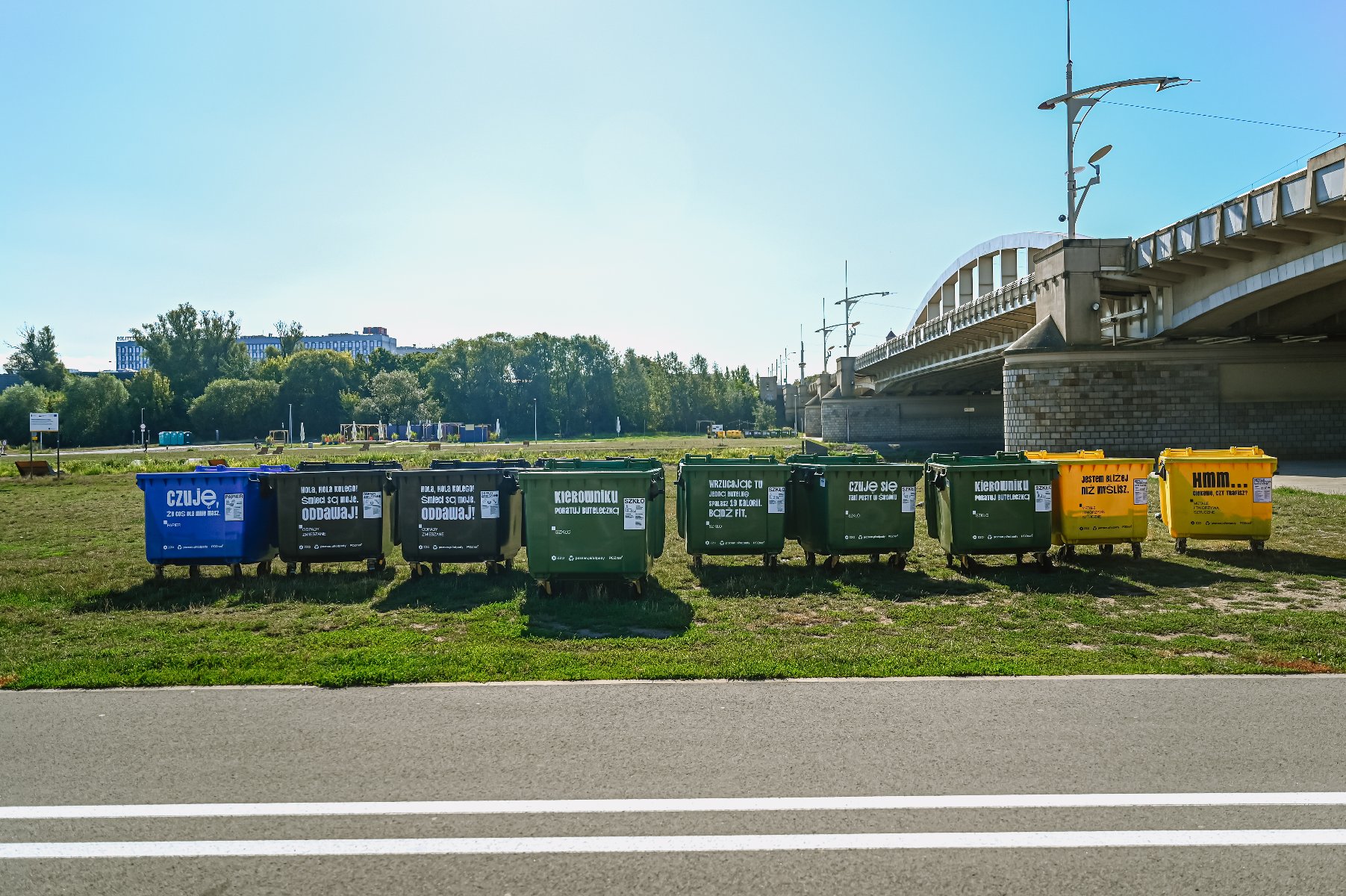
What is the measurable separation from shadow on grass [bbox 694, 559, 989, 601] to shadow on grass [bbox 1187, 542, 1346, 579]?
151 inches

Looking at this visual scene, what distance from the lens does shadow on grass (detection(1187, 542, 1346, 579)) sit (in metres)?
10.4

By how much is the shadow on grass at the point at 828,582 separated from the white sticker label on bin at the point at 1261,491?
180 inches

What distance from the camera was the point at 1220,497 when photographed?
11.6 meters

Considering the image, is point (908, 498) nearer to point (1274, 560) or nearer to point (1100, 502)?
point (1100, 502)

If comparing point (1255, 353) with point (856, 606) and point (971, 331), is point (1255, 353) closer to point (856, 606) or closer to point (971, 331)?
point (971, 331)

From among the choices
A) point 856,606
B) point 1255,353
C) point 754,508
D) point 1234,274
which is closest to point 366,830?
point 856,606

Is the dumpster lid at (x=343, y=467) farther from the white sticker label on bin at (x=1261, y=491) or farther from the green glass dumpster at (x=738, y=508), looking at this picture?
the white sticker label on bin at (x=1261, y=491)

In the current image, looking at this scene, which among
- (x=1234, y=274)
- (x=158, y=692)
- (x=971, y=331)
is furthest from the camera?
(x=971, y=331)

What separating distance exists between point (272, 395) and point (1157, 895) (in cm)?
12208

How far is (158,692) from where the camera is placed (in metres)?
5.86

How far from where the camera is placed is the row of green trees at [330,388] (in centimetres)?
10550

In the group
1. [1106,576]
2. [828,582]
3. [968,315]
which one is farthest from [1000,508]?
[968,315]

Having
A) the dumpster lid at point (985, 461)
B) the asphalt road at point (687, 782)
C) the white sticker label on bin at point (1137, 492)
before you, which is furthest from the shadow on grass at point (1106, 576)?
the asphalt road at point (687, 782)

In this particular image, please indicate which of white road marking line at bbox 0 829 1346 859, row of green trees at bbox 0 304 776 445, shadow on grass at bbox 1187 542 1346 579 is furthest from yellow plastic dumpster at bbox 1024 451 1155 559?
row of green trees at bbox 0 304 776 445
